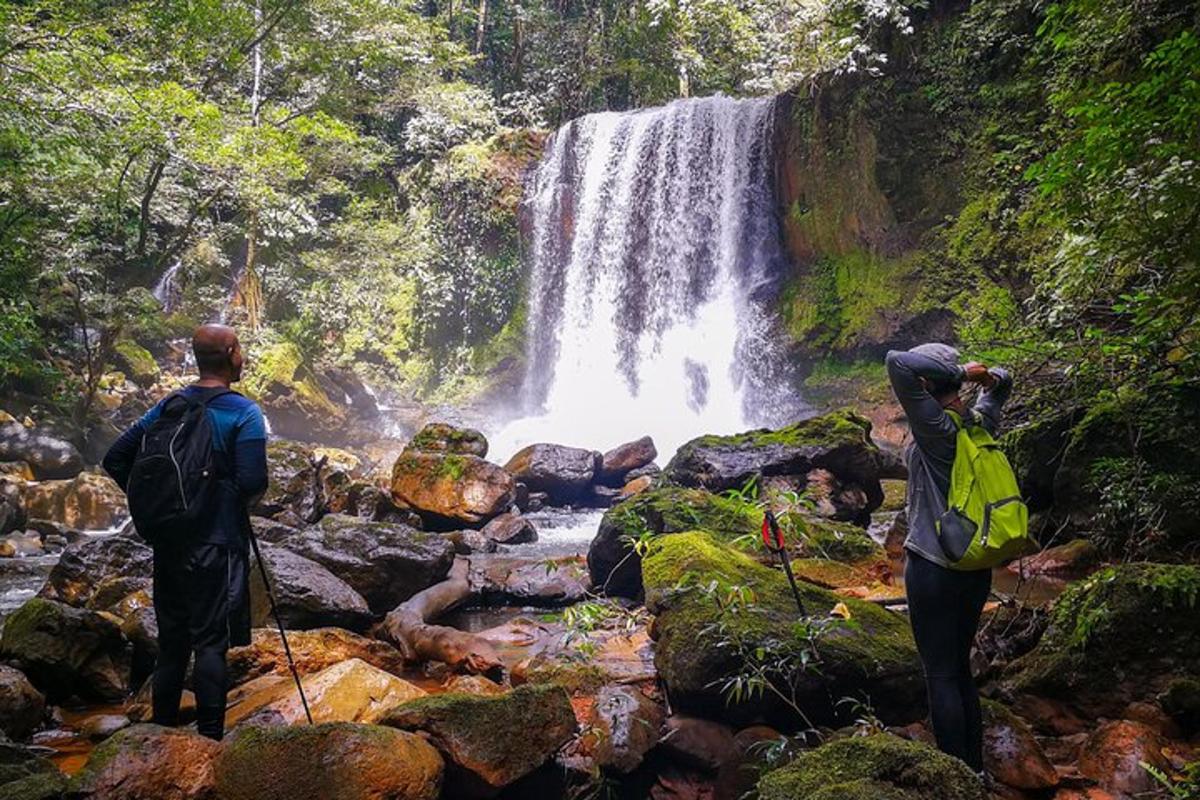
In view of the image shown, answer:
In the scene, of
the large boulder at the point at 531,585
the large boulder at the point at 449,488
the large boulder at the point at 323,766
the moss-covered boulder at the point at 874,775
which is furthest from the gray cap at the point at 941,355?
the large boulder at the point at 449,488

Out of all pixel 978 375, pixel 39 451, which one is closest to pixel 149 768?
pixel 978 375

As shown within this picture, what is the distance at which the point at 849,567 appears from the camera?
18.5 feet

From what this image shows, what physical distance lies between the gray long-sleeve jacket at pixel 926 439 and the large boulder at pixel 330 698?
8.64 ft

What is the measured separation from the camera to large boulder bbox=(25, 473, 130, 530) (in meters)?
10.9

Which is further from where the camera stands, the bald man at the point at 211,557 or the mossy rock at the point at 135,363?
the mossy rock at the point at 135,363

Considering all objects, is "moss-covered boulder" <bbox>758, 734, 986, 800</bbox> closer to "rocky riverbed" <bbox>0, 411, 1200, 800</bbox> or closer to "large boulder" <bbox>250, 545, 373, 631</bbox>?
"rocky riverbed" <bbox>0, 411, 1200, 800</bbox>

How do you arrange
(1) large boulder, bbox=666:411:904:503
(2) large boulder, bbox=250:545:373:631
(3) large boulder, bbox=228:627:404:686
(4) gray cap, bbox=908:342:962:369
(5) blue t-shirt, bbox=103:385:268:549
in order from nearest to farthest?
(4) gray cap, bbox=908:342:962:369 < (5) blue t-shirt, bbox=103:385:268:549 < (3) large boulder, bbox=228:627:404:686 < (2) large boulder, bbox=250:545:373:631 < (1) large boulder, bbox=666:411:904:503

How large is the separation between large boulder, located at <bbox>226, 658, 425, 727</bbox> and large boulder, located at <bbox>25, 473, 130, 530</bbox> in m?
8.83

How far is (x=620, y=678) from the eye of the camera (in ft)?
12.8

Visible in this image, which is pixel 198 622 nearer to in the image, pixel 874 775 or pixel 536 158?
pixel 874 775

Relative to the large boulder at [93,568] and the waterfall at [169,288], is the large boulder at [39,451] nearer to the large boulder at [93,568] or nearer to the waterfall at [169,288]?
the waterfall at [169,288]

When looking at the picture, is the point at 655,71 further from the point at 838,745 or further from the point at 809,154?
the point at 838,745

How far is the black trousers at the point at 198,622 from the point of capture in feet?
9.18

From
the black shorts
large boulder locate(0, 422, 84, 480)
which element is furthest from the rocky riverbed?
large boulder locate(0, 422, 84, 480)
